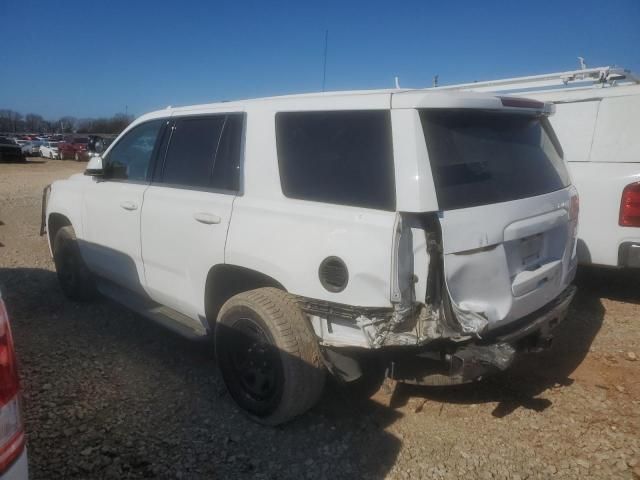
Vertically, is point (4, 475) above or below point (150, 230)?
below

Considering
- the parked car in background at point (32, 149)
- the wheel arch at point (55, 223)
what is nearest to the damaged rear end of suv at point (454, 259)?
the wheel arch at point (55, 223)

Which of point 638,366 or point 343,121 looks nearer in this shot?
point 343,121

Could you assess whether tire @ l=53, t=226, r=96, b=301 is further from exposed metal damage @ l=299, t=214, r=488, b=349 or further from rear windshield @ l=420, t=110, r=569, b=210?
rear windshield @ l=420, t=110, r=569, b=210

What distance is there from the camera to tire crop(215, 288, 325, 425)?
2.63m

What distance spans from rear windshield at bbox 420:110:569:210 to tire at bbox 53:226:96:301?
3686 mm

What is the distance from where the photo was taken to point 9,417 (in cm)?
152

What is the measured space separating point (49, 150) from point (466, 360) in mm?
41008

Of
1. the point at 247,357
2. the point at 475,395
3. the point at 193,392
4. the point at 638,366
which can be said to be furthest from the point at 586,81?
the point at 193,392

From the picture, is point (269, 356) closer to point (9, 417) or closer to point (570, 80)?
point (9, 417)

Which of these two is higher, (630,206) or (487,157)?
(487,157)

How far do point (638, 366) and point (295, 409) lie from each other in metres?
2.82

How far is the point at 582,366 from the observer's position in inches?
147

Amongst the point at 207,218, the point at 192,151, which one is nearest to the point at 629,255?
the point at 207,218

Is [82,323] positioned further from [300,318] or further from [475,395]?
[475,395]
